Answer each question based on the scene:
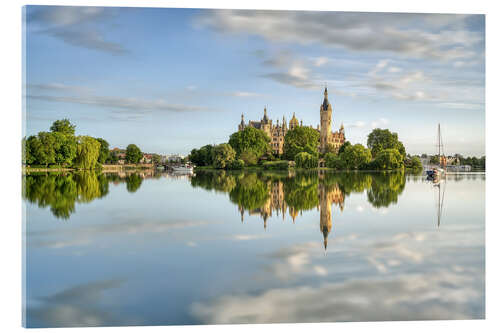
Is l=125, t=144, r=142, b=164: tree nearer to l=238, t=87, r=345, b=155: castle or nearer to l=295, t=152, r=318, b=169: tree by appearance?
l=238, t=87, r=345, b=155: castle

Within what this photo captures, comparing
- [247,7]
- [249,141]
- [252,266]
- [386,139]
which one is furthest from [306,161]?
[252,266]

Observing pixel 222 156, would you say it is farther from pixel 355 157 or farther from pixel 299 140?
pixel 299 140

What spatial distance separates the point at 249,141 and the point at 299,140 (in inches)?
251

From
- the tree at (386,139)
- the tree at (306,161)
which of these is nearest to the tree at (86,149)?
the tree at (386,139)

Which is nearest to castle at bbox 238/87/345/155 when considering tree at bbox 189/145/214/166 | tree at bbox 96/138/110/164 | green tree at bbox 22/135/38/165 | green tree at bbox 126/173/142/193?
tree at bbox 189/145/214/166

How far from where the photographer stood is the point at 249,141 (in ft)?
120

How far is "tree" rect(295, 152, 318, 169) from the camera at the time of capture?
33469 millimetres

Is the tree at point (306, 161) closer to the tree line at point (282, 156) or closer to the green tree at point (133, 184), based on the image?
the tree line at point (282, 156)

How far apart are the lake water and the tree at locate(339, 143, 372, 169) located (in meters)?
15.6

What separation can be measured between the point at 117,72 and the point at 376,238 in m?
5.10

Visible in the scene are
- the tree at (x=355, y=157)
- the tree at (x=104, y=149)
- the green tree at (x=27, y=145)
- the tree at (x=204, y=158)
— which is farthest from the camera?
the tree at (x=204, y=158)

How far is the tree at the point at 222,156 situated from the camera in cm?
3098

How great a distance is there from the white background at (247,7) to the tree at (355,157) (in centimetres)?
1705
